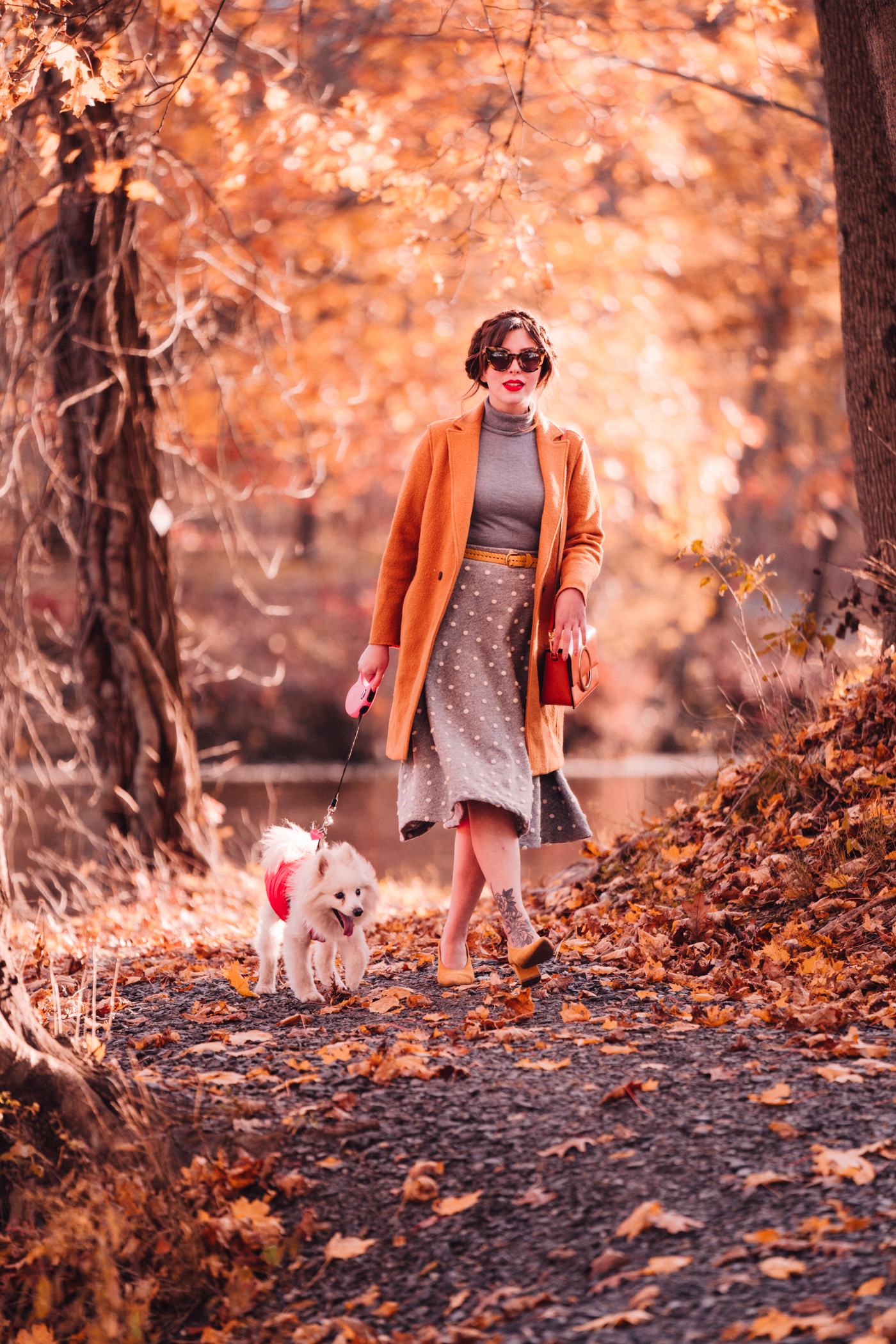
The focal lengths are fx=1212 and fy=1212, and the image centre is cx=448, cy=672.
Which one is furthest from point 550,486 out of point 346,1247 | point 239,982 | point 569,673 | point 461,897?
point 346,1247

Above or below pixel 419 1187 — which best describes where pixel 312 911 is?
above

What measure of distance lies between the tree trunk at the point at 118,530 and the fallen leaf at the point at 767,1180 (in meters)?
5.22

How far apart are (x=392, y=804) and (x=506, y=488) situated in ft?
36.2

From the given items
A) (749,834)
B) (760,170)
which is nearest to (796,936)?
(749,834)

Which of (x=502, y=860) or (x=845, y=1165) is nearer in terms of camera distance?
(x=845, y=1165)

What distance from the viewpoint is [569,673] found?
4273mm

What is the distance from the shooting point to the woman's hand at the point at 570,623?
13.7 ft

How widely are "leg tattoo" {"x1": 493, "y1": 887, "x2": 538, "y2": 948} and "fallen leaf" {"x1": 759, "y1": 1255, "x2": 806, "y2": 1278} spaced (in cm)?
172

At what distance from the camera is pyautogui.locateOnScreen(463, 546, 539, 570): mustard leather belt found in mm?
4305

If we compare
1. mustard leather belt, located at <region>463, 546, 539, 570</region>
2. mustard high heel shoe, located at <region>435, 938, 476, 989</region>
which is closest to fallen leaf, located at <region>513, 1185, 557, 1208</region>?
mustard high heel shoe, located at <region>435, 938, 476, 989</region>

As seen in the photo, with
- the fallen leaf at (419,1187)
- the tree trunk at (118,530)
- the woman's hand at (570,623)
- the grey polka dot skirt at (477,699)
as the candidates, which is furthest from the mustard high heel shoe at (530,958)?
the tree trunk at (118,530)

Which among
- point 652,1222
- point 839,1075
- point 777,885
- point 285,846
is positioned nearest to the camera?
point 652,1222

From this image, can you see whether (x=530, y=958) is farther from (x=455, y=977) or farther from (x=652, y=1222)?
(x=652, y=1222)

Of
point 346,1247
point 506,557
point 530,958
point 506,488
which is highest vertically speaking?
point 506,488
